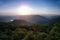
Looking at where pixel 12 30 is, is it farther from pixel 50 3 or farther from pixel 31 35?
pixel 50 3

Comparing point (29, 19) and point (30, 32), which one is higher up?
point (29, 19)

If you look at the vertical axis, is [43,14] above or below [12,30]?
above

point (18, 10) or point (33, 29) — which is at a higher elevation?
point (18, 10)

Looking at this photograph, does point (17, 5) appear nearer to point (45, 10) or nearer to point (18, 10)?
point (18, 10)

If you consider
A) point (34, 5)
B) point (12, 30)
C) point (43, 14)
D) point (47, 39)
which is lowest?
point (47, 39)

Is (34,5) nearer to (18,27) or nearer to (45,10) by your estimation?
(45,10)

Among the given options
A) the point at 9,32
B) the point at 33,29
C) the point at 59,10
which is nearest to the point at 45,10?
the point at 59,10

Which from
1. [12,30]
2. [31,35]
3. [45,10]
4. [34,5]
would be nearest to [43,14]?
[45,10]

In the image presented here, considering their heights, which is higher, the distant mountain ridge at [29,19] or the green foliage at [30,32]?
the distant mountain ridge at [29,19]

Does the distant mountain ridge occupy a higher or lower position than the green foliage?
higher
